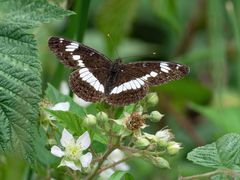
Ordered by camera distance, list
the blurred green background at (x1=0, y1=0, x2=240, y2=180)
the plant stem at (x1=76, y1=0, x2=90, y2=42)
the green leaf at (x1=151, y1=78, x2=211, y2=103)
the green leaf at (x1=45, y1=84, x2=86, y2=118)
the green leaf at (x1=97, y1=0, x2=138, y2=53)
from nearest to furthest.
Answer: the green leaf at (x1=45, y1=84, x2=86, y2=118), the plant stem at (x1=76, y1=0, x2=90, y2=42), the blurred green background at (x1=0, y1=0, x2=240, y2=180), the green leaf at (x1=97, y1=0, x2=138, y2=53), the green leaf at (x1=151, y1=78, x2=211, y2=103)

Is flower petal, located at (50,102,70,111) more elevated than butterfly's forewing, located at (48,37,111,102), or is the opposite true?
butterfly's forewing, located at (48,37,111,102)

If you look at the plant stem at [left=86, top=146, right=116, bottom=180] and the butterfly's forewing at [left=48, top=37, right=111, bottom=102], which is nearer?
the plant stem at [left=86, top=146, right=116, bottom=180]

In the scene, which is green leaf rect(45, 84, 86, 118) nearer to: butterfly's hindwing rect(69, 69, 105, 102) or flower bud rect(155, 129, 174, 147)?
butterfly's hindwing rect(69, 69, 105, 102)

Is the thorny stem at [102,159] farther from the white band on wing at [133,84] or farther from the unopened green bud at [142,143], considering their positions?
the white band on wing at [133,84]

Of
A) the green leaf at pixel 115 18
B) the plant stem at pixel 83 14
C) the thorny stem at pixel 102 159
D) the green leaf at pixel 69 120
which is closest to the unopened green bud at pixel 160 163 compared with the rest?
the thorny stem at pixel 102 159

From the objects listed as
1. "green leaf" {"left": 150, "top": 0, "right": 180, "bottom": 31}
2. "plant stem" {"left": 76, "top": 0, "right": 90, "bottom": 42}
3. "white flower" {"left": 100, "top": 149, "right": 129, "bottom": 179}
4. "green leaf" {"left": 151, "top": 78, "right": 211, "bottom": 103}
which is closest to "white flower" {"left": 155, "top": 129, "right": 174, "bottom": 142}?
"white flower" {"left": 100, "top": 149, "right": 129, "bottom": 179}

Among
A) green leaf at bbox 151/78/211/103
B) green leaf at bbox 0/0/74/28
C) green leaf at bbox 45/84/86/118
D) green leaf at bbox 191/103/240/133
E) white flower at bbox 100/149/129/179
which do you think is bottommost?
green leaf at bbox 151/78/211/103

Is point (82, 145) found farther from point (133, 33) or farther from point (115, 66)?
point (133, 33)

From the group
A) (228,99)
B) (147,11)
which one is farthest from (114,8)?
(147,11)

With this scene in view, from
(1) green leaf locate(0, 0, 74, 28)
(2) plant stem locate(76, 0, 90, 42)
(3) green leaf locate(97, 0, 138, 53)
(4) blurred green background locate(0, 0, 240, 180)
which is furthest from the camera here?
(3) green leaf locate(97, 0, 138, 53)
